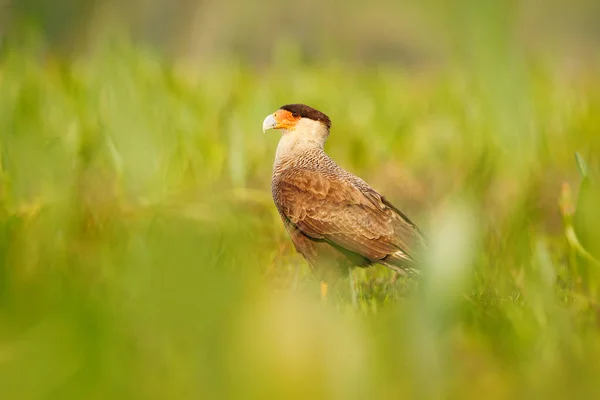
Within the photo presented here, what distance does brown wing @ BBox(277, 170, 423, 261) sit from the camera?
333 centimetres

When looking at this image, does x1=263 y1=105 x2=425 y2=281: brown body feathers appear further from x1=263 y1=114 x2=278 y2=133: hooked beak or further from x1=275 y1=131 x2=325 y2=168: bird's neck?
x1=263 y1=114 x2=278 y2=133: hooked beak

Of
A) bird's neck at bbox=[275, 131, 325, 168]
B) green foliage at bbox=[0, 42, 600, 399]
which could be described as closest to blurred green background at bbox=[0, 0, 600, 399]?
green foliage at bbox=[0, 42, 600, 399]

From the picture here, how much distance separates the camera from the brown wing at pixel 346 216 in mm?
3330

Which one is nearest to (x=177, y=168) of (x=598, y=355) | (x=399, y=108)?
(x=598, y=355)

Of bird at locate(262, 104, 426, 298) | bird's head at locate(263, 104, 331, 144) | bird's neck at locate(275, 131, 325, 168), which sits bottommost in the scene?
bird at locate(262, 104, 426, 298)

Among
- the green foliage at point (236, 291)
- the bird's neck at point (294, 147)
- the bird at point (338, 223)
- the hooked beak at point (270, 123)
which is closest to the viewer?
the green foliage at point (236, 291)

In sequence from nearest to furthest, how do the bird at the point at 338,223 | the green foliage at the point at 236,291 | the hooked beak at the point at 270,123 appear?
the green foliage at the point at 236,291, the bird at the point at 338,223, the hooked beak at the point at 270,123

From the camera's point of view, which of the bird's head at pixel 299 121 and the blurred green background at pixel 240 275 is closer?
the blurred green background at pixel 240 275

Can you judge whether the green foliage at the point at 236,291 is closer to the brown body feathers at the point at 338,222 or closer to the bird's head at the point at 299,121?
the brown body feathers at the point at 338,222

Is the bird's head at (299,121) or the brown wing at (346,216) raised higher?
the bird's head at (299,121)

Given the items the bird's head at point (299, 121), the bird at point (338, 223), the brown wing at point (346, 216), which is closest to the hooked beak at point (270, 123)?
the bird's head at point (299, 121)

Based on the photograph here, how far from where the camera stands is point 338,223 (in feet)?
11.4

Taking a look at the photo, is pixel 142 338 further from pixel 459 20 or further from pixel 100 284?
pixel 459 20

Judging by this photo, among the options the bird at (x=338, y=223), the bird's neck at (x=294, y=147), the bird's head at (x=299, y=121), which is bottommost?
the bird at (x=338, y=223)
